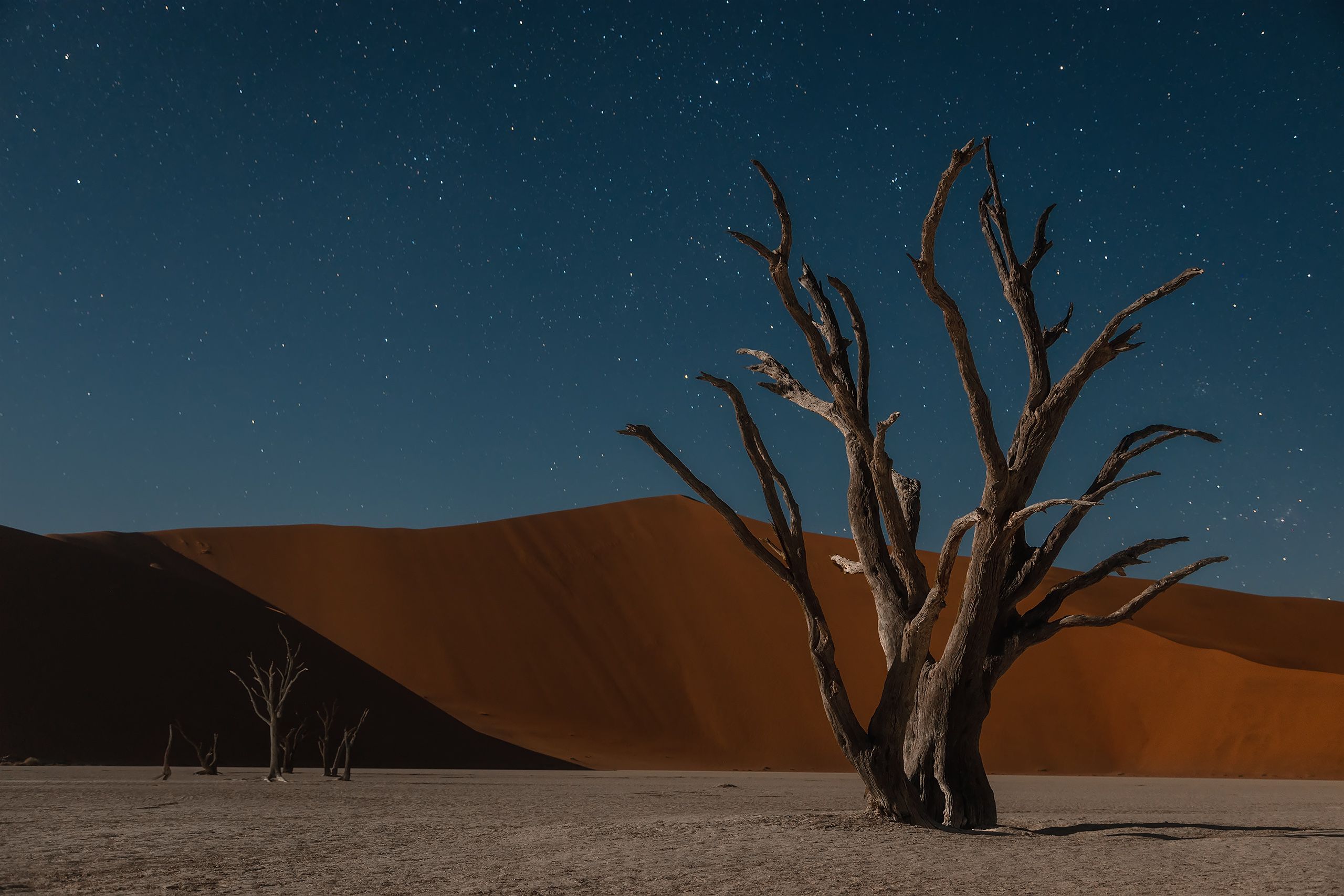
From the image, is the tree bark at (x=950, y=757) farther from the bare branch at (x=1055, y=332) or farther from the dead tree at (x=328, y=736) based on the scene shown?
the dead tree at (x=328, y=736)

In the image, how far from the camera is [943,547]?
1014 cm

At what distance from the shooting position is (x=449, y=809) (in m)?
13.4

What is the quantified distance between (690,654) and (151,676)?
2261 cm

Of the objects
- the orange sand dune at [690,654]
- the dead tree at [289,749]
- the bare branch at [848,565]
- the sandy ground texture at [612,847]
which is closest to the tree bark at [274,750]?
the dead tree at [289,749]

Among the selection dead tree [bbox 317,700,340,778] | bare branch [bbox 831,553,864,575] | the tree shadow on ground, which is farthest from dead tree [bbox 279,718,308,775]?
the tree shadow on ground

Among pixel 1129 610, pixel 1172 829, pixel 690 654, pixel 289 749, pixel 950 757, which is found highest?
pixel 690 654

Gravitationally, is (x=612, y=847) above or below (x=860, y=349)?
below

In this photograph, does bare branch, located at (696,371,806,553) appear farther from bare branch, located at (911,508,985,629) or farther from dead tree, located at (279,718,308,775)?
dead tree, located at (279,718,308,775)

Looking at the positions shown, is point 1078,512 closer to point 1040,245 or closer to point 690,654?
point 1040,245

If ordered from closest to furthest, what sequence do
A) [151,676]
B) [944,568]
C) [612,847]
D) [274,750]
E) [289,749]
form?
[612,847], [944,568], [274,750], [289,749], [151,676]

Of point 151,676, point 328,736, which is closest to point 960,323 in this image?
point 328,736

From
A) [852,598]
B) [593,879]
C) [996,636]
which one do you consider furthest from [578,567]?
[593,879]

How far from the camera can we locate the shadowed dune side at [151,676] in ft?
94.2

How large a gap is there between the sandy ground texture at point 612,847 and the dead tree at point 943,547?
0.74m
